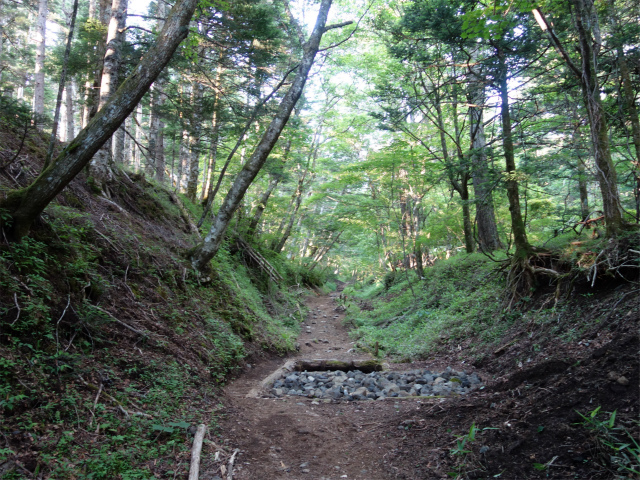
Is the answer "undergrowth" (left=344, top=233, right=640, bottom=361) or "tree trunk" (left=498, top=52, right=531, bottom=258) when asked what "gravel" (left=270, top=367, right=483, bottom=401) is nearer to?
"undergrowth" (left=344, top=233, right=640, bottom=361)

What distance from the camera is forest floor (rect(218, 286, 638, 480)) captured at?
261 cm

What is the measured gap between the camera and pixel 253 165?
7.75 meters

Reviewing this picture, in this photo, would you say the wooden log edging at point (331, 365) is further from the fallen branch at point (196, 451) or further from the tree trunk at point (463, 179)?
the tree trunk at point (463, 179)

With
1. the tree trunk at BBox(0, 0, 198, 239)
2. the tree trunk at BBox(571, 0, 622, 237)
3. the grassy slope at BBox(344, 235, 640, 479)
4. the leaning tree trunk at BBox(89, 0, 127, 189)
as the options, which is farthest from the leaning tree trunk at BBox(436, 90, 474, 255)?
the leaning tree trunk at BBox(89, 0, 127, 189)

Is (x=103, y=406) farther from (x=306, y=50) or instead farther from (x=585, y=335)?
(x=306, y=50)

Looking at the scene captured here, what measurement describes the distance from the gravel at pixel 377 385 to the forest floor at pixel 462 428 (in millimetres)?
296

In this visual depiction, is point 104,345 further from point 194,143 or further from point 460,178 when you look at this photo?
point 460,178

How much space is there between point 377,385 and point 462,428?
2.68m

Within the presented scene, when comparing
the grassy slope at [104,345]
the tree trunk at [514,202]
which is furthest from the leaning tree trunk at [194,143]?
the tree trunk at [514,202]

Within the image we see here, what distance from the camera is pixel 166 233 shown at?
8.73 meters

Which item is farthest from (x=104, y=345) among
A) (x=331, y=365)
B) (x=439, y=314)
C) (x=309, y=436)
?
(x=439, y=314)

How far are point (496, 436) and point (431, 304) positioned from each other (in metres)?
8.56

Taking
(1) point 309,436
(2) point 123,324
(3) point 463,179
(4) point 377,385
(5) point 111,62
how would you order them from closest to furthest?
(1) point 309,436
(2) point 123,324
(4) point 377,385
(5) point 111,62
(3) point 463,179

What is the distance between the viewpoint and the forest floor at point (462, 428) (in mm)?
2609
